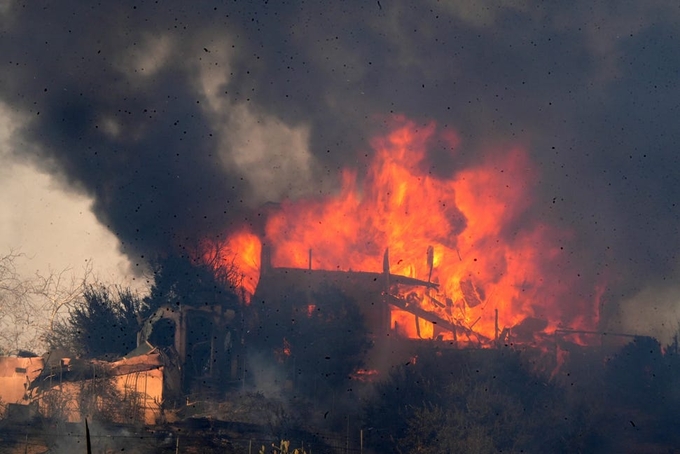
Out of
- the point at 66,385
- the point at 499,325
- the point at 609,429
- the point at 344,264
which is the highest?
the point at 344,264

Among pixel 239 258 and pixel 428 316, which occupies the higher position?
pixel 239 258

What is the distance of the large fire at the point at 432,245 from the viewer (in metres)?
40.6

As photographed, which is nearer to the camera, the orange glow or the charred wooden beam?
the charred wooden beam

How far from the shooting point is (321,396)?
32.3 metres

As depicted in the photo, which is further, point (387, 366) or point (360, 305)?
point (360, 305)

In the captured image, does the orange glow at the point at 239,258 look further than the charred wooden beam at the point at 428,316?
Yes

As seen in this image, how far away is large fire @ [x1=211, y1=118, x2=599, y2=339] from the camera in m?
40.6

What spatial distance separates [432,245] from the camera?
41.1 metres

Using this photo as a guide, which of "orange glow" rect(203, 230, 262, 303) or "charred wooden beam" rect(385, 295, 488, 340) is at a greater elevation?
"orange glow" rect(203, 230, 262, 303)

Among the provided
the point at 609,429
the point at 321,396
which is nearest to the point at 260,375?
the point at 321,396

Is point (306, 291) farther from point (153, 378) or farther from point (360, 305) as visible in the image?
point (153, 378)

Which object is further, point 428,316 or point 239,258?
point 239,258

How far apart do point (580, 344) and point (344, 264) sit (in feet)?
48.1

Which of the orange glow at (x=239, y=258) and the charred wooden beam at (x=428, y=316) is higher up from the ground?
the orange glow at (x=239, y=258)
